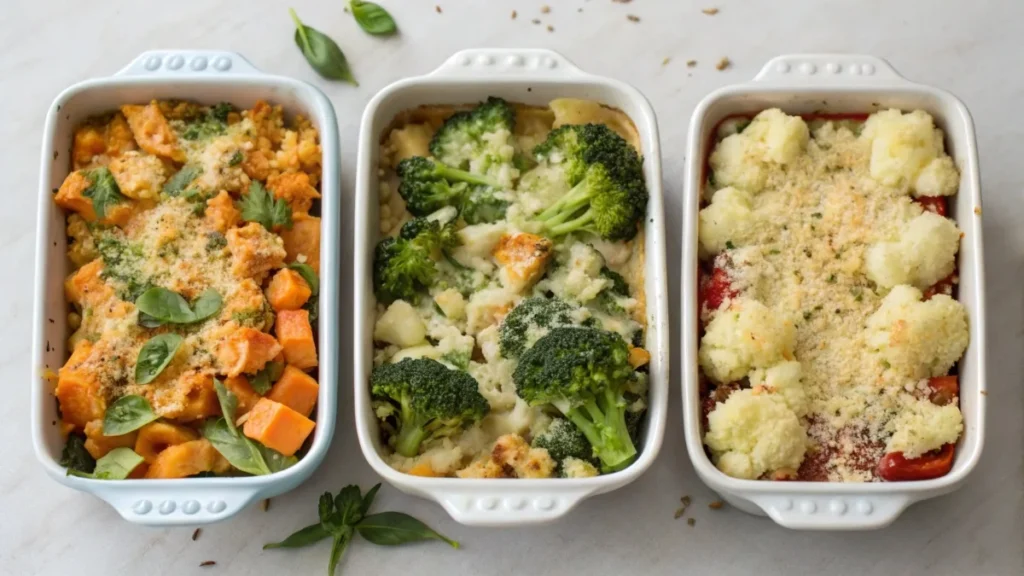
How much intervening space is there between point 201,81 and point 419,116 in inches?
19.9

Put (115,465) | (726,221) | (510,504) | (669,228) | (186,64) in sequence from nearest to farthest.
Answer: (510,504) < (115,465) < (726,221) < (186,64) < (669,228)

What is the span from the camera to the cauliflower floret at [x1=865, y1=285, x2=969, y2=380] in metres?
2.15

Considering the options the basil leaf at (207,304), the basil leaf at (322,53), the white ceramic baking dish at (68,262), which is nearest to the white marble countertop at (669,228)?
the basil leaf at (322,53)

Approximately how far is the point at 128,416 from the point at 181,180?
55 centimetres

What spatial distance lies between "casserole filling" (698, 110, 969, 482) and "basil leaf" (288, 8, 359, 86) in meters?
0.97

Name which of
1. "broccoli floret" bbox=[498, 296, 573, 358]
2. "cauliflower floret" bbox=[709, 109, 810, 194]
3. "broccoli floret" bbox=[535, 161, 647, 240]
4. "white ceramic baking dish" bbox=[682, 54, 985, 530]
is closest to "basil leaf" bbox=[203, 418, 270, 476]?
"broccoli floret" bbox=[498, 296, 573, 358]

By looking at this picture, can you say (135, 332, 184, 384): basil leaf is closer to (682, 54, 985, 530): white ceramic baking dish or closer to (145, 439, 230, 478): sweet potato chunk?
(145, 439, 230, 478): sweet potato chunk

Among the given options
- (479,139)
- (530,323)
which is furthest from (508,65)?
(530,323)

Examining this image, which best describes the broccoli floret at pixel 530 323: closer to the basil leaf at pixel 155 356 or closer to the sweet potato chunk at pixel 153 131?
the basil leaf at pixel 155 356

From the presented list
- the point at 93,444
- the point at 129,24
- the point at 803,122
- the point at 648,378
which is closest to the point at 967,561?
the point at 648,378

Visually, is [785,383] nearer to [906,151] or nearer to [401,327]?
[906,151]

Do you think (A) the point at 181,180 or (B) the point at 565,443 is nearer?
(B) the point at 565,443

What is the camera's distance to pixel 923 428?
7.02 feet

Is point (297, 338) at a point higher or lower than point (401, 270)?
lower
